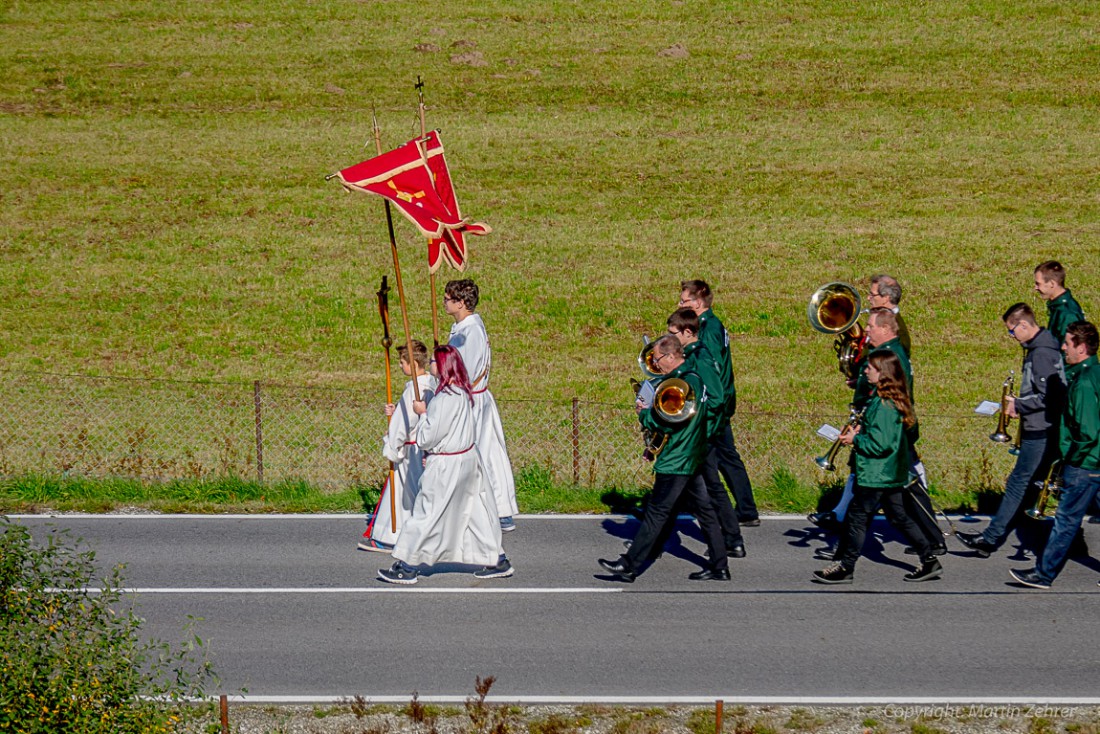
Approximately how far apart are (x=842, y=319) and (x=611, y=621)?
3.68 metres

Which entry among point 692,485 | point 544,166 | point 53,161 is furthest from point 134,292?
point 692,485

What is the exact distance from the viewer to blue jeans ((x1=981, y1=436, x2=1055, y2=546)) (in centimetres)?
1152

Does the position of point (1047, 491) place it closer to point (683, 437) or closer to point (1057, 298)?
point (1057, 298)

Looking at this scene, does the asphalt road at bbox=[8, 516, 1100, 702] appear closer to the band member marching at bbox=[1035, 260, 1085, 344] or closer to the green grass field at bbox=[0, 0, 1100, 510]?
the band member marching at bbox=[1035, 260, 1085, 344]

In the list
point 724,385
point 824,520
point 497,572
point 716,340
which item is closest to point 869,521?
point 724,385

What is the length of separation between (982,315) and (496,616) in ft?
62.1

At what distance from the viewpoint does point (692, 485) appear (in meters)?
11.0

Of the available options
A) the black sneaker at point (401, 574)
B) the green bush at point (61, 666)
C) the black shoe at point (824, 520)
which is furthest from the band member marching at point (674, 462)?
the green bush at point (61, 666)

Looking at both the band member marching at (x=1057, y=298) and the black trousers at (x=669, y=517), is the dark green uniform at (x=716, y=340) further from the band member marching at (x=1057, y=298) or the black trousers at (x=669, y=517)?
the band member marching at (x=1057, y=298)

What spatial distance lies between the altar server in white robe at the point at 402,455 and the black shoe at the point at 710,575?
2.42m

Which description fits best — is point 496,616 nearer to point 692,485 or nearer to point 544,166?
point 692,485

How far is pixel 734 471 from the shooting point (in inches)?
492

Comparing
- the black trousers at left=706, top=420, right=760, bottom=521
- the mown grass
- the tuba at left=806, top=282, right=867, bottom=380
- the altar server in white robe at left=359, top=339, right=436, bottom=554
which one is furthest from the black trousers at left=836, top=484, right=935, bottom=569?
the altar server in white robe at left=359, top=339, right=436, bottom=554

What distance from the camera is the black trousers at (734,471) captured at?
1231cm
